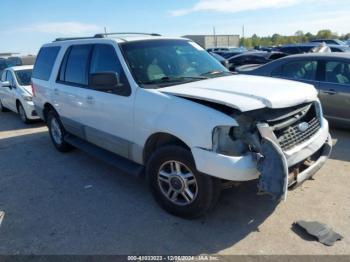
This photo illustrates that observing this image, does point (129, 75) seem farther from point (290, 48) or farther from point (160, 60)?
point (290, 48)

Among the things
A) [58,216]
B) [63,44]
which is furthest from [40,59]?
[58,216]

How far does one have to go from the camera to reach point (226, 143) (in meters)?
3.27

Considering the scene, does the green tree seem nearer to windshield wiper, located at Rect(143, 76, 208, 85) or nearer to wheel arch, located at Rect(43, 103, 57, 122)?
wheel arch, located at Rect(43, 103, 57, 122)

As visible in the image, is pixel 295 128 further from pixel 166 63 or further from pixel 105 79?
pixel 105 79

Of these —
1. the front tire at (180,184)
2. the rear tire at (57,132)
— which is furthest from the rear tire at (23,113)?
the front tire at (180,184)

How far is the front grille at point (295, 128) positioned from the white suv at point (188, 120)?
0.01 metres

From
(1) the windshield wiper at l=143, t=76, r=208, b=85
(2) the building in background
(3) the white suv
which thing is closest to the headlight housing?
(3) the white suv

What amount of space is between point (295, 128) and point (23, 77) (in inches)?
344

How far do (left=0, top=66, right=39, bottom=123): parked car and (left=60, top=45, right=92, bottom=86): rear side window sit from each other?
379cm

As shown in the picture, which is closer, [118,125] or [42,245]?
[42,245]

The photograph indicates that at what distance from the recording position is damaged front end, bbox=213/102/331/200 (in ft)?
10.1

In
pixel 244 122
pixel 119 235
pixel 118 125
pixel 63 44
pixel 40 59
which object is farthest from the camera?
pixel 40 59

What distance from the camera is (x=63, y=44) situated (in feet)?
19.7

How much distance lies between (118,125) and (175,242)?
5.65 feet
